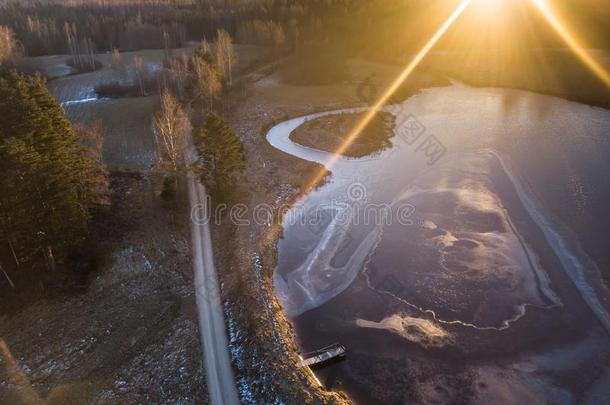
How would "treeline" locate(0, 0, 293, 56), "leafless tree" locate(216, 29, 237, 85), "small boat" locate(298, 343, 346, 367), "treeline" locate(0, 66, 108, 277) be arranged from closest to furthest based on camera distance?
"treeline" locate(0, 66, 108, 277)
"small boat" locate(298, 343, 346, 367)
"leafless tree" locate(216, 29, 237, 85)
"treeline" locate(0, 0, 293, 56)

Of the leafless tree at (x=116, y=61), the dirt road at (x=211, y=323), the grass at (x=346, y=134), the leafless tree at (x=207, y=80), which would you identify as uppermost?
the leafless tree at (x=207, y=80)

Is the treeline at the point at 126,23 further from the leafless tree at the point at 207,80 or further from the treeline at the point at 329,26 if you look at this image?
the leafless tree at the point at 207,80

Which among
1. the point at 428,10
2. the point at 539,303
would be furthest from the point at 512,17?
the point at 539,303

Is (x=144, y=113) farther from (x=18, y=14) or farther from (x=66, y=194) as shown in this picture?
(x=18, y=14)

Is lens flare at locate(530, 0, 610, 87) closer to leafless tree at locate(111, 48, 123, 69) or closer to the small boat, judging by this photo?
the small boat

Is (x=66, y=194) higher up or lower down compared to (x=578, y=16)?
lower down

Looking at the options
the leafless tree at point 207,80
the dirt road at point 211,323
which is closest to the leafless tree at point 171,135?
the dirt road at point 211,323

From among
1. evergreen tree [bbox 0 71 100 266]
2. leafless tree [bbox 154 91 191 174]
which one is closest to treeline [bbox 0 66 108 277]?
evergreen tree [bbox 0 71 100 266]
